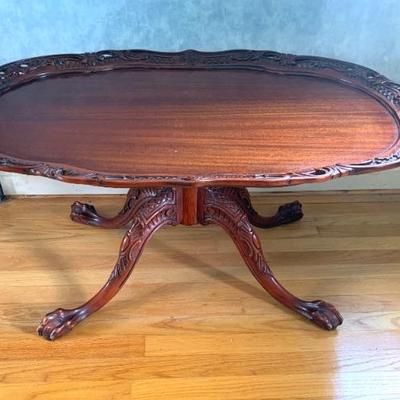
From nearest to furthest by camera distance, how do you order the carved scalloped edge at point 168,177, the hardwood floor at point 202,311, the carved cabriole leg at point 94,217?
the carved scalloped edge at point 168,177, the hardwood floor at point 202,311, the carved cabriole leg at point 94,217

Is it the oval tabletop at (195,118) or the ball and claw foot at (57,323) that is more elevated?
the oval tabletop at (195,118)

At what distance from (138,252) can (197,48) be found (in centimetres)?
59

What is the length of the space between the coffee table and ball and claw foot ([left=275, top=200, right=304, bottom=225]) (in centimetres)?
34

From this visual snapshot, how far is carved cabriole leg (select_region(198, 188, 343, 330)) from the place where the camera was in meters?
1.17

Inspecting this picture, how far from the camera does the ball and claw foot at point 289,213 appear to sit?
60.7 inches

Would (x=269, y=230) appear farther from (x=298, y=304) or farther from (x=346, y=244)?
(x=298, y=304)

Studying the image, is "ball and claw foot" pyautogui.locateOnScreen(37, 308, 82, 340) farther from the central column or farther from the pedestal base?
the central column

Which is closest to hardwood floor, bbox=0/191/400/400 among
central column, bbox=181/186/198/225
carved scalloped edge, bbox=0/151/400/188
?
central column, bbox=181/186/198/225

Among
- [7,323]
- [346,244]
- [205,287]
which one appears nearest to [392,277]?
[346,244]

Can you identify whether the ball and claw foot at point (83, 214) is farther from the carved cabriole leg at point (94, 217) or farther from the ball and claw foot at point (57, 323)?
the ball and claw foot at point (57, 323)

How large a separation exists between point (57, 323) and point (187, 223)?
0.38m

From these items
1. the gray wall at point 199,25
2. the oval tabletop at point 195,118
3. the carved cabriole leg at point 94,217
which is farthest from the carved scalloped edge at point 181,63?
the carved cabriole leg at point 94,217

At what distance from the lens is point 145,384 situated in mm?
1089

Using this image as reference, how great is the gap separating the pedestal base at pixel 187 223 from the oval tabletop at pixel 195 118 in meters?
0.21
